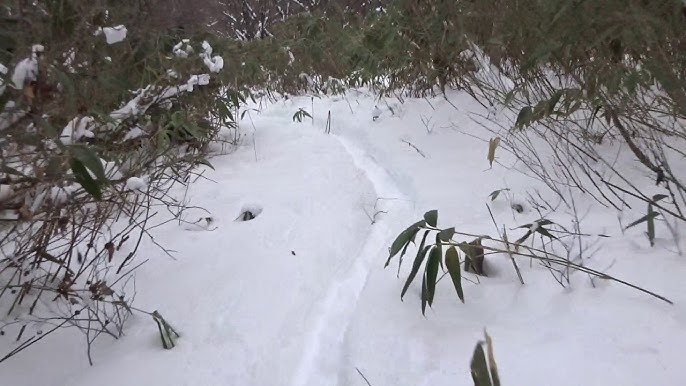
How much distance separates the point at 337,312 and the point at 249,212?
3.11 ft

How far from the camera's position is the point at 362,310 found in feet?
5.00

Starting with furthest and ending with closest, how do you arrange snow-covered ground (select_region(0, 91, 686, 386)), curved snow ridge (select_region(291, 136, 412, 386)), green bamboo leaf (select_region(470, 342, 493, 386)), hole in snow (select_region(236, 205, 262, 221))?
hole in snow (select_region(236, 205, 262, 221)) → curved snow ridge (select_region(291, 136, 412, 386)) → snow-covered ground (select_region(0, 91, 686, 386)) → green bamboo leaf (select_region(470, 342, 493, 386))

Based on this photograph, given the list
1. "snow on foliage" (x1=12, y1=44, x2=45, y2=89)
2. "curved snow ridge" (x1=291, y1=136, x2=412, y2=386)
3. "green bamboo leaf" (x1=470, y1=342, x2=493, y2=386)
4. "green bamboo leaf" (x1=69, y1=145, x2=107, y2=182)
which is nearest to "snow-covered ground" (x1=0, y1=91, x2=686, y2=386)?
"curved snow ridge" (x1=291, y1=136, x2=412, y2=386)

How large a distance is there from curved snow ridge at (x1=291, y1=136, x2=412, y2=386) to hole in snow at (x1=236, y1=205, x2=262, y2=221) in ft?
1.90

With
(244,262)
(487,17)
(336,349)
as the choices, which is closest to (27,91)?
(336,349)

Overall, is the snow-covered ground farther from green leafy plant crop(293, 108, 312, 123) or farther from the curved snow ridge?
green leafy plant crop(293, 108, 312, 123)

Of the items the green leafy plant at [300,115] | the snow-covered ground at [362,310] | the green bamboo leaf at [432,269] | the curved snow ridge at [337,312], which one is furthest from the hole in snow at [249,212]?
A: the green leafy plant at [300,115]

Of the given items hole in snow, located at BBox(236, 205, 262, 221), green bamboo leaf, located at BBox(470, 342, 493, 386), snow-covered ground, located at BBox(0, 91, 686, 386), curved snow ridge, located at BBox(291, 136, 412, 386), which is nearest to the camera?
green bamboo leaf, located at BBox(470, 342, 493, 386)

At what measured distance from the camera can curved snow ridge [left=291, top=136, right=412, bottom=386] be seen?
1.29 m

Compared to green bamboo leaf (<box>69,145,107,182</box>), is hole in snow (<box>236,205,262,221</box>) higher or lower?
lower

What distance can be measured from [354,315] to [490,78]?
2.15 metres

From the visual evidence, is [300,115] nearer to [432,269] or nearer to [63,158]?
[432,269]

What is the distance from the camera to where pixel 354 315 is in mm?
1512

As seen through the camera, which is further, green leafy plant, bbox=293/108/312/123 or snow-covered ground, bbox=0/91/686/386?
green leafy plant, bbox=293/108/312/123
